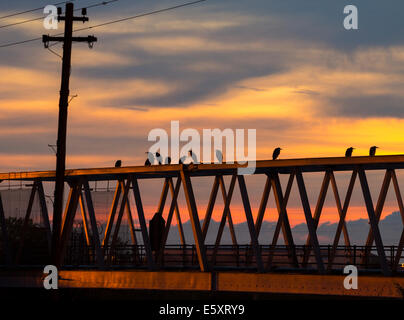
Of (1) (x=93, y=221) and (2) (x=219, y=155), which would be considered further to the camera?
(1) (x=93, y=221)

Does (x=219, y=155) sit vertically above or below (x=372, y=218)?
above

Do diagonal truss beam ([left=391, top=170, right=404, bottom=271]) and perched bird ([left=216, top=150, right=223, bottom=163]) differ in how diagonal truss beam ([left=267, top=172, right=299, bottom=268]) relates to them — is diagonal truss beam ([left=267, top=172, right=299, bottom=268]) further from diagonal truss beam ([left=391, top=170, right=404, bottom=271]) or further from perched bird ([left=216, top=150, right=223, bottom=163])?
diagonal truss beam ([left=391, top=170, right=404, bottom=271])

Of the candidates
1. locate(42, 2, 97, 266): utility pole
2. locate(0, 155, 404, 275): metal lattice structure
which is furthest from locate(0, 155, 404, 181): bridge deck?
locate(42, 2, 97, 266): utility pole

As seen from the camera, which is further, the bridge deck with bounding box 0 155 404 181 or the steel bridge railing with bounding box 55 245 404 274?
the steel bridge railing with bounding box 55 245 404 274

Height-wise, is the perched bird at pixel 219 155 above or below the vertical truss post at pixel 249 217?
above

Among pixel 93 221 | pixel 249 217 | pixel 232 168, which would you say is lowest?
pixel 249 217

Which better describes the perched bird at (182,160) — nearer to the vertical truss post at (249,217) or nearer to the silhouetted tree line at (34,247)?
the vertical truss post at (249,217)

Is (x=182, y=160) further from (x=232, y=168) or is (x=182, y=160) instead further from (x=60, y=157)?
(x=60, y=157)
